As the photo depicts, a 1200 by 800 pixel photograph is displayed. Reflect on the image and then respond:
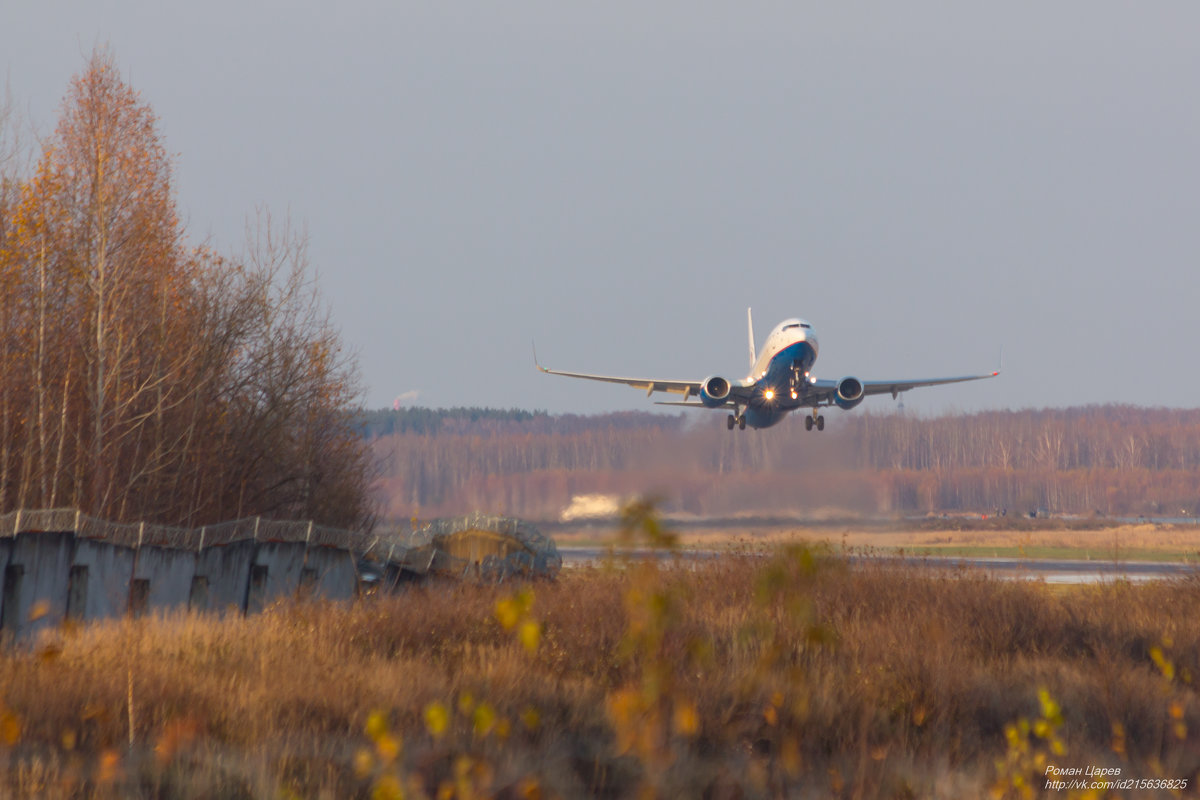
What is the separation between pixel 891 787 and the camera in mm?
8797

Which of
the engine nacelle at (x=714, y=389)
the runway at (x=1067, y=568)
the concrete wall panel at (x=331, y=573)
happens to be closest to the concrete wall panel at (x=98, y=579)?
the concrete wall panel at (x=331, y=573)

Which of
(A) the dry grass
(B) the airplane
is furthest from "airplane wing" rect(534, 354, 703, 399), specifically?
(A) the dry grass

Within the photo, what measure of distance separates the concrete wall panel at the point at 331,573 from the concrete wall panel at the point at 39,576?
19.7ft

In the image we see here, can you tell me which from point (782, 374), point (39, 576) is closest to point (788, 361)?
point (782, 374)

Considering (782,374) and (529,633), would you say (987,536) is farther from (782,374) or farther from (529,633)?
(529,633)

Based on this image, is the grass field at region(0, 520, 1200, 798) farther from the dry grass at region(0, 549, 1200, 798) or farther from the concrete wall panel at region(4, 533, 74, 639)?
the concrete wall panel at region(4, 533, 74, 639)

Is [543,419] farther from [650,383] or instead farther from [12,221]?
[12,221]

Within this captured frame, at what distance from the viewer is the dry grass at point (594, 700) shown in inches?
290

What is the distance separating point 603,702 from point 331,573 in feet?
46.8

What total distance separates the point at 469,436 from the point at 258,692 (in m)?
57.5

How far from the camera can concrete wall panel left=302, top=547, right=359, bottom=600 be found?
76.8 ft

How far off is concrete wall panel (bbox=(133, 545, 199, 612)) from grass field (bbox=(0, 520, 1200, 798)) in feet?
12.5

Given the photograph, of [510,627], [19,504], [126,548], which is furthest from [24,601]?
[510,627]

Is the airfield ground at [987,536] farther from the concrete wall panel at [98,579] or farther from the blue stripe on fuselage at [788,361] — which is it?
the concrete wall panel at [98,579]
